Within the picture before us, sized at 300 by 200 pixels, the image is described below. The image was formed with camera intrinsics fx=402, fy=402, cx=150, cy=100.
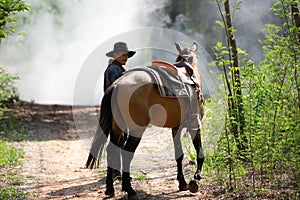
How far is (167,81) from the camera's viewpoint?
19.1 feet

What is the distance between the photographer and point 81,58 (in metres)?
20.2

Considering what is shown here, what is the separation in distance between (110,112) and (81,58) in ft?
49.3

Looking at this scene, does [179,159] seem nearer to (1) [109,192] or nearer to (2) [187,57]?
(1) [109,192]

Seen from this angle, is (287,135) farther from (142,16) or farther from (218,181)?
(142,16)

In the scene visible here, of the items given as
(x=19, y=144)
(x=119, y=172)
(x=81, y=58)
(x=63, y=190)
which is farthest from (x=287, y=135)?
(x=81, y=58)

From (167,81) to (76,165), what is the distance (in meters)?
3.57

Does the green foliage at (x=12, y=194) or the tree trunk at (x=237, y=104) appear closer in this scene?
the tree trunk at (x=237, y=104)

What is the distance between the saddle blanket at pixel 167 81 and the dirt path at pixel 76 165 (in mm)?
1493

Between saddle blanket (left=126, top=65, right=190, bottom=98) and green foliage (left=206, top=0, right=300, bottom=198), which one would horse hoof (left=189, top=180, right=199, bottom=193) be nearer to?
green foliage (left=206, top=0, right=300, bottom=198)

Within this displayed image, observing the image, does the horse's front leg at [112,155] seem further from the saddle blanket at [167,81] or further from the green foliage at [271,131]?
the green foliage at [271,131]

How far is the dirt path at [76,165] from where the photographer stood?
6133mm

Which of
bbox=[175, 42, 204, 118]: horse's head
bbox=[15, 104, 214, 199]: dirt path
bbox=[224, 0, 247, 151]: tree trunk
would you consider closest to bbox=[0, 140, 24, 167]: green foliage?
bbox=[15, 104, 214, 199]: dirt path

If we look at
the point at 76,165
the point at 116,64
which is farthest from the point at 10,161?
the point at 116,64

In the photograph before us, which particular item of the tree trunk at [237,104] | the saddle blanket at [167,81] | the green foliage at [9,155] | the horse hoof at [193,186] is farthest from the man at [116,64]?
the green foliage at [9,155]
